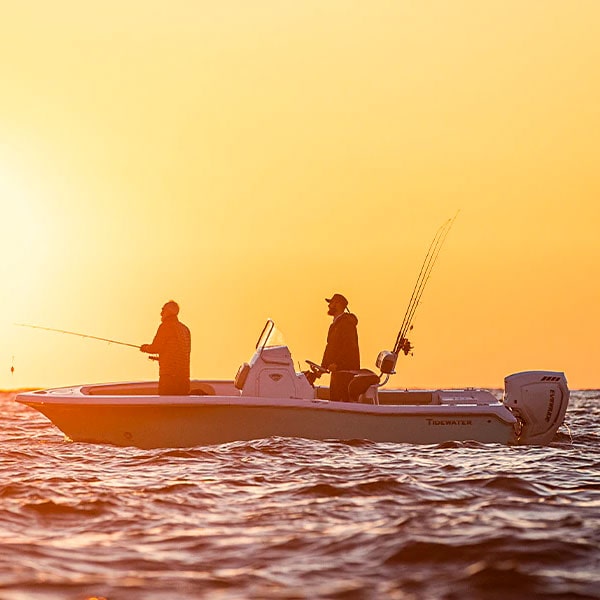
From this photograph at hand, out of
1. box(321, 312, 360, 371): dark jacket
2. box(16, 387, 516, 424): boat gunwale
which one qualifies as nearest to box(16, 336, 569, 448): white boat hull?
box(16, 387, 516, 424): boat gunwale

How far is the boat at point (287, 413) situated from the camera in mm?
12570

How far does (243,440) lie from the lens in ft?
41.9

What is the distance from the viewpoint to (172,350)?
13.4 meters

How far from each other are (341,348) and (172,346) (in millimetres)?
2401

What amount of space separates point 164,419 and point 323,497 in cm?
450

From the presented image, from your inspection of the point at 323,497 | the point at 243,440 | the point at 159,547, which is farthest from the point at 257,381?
the point at 159,547

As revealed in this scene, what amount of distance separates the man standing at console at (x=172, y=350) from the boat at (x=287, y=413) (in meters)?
0.82

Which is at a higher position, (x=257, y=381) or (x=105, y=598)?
(x=257, y=381)

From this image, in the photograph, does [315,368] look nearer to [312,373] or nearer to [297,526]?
[312,373]

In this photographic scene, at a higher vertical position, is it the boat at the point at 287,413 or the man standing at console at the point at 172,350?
the man standing at console at the point at 172,350

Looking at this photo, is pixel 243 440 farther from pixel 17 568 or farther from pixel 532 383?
pixel 17 568

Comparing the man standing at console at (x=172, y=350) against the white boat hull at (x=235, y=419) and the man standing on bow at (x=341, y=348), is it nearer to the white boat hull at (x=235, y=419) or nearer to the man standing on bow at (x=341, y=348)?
the white boat hull at (x=235, y=419)

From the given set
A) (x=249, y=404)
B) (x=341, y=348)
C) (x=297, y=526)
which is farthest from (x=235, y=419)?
(x=297, y=526)

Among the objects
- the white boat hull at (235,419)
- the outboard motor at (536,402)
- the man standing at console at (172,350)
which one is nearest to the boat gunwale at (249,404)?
the white boat hull at (235,419)
